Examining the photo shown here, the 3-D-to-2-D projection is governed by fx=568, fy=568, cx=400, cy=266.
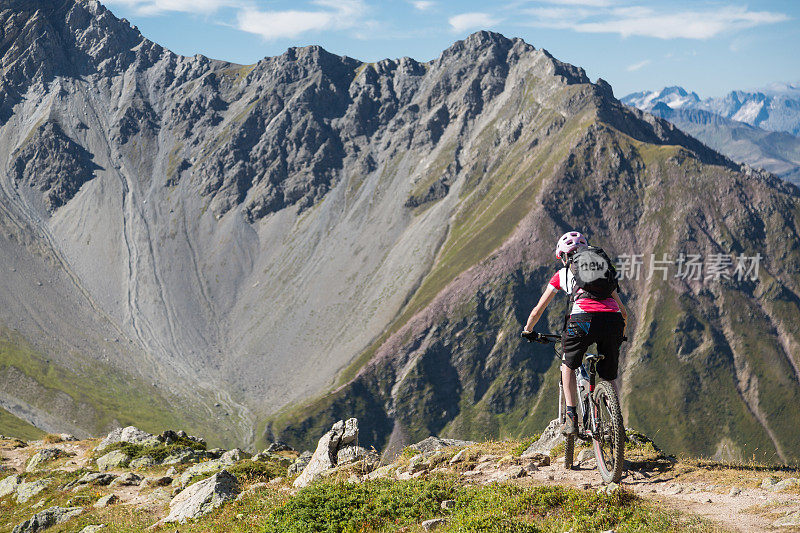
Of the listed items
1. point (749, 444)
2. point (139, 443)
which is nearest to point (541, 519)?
point (139, 443)

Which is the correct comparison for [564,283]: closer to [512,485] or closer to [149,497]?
[512,485]

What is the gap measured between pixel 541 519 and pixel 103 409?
21746cm

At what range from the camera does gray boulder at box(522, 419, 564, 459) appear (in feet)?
56.7

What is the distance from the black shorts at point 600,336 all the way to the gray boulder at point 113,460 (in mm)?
24453

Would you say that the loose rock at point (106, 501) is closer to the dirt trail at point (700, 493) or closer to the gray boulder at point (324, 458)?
the gray boulder at point (324, 458)

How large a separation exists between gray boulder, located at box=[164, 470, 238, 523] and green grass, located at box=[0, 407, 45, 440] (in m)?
164

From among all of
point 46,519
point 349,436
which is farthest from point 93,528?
point 349,436

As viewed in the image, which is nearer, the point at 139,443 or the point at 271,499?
the point at 271,499

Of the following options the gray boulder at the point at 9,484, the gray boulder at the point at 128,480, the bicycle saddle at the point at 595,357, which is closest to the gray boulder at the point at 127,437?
the gray boulder at the point at 9,484

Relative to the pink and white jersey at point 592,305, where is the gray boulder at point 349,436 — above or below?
below

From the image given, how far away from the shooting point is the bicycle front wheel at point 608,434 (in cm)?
1231

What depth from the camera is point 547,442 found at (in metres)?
18.3

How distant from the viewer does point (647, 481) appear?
13344 millimetres

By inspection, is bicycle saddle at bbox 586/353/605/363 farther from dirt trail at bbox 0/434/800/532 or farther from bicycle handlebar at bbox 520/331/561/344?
dirt trail at bbox 0/434/800/532
